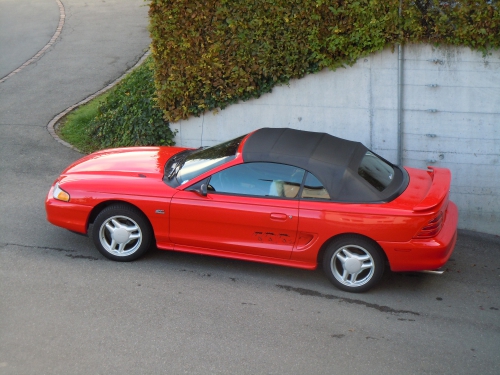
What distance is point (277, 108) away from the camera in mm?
10195

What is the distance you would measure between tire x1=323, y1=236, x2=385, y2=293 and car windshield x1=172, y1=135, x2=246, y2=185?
1569 millimetres

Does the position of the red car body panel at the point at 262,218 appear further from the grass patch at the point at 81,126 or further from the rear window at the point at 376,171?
the grass patch at the point at 81,126

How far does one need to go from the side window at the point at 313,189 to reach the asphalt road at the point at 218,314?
105 cm

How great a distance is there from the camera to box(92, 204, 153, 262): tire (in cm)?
750

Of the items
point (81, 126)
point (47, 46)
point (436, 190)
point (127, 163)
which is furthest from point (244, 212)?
point (47, 46)

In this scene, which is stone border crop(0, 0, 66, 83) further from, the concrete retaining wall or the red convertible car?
the red convertible car

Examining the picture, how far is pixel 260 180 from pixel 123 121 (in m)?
4.85

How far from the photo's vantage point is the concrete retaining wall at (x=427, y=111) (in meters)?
9.36

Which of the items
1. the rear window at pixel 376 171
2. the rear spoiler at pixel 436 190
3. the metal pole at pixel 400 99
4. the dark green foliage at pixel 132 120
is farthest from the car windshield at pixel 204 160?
the metal pole at pixel 400 99

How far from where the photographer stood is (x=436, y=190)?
291 inches

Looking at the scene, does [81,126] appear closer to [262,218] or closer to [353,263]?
[262,218]

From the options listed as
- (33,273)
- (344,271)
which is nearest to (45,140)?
(33,273)

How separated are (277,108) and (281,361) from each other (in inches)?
202

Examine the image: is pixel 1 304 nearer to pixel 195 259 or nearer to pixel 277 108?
pixel 195 259
